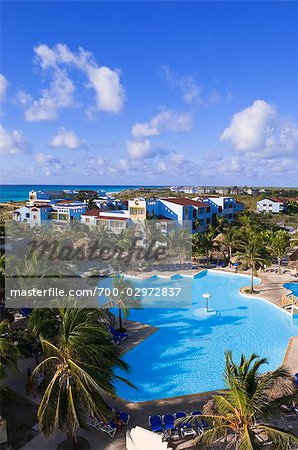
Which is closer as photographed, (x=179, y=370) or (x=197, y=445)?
(x=197, y=445)

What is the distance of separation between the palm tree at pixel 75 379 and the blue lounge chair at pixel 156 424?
2662 millimetres

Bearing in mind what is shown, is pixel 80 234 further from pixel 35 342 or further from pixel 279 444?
pixel 279 444

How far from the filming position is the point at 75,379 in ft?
31.9

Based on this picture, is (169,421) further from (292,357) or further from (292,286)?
(292,286)

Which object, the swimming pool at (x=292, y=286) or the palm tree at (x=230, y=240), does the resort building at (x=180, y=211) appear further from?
the swimming pool at (x=292, y=286)

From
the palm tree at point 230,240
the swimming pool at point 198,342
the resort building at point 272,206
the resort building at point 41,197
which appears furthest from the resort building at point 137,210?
the resort building at point 272,206

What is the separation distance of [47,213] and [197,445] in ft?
163

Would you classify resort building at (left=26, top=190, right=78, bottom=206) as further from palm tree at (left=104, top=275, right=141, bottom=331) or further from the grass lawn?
the grass lawn

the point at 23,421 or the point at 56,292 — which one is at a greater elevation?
the point at 56,292

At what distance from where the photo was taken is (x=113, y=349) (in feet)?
35.4

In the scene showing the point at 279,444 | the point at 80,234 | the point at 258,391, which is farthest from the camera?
the point at 80,234

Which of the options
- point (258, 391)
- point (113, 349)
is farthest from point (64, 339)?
point (258, 391)

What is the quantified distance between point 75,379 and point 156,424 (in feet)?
14.0

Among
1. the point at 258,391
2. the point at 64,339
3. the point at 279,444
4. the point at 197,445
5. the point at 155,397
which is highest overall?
the point at 64,339
